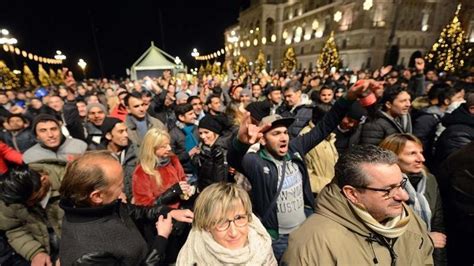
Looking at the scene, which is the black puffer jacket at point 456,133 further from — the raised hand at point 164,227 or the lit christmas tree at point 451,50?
the lit christmas tree at point 451,50

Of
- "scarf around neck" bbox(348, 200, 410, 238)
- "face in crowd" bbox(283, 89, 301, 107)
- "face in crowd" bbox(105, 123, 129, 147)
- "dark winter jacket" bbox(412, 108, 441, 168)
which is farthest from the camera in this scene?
"face in crowd" bbox(283, 89, 301, 107)

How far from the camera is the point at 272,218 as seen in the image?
291 cm

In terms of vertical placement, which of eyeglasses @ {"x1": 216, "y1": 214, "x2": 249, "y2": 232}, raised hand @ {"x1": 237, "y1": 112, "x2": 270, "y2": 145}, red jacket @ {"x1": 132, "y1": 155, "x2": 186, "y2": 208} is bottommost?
red jacket @ {"x1": 132, "y1": 155, "x2": 186, "y2": 208}

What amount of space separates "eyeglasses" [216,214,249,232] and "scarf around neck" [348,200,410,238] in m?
0.75

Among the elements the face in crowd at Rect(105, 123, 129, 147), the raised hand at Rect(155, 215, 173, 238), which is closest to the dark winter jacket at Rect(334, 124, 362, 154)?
the raised hand at Rect(155, 215, 173, 238)

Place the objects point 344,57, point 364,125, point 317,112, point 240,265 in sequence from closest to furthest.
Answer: point 240,265 < point 364,125 < point 317,112 < point 344,57

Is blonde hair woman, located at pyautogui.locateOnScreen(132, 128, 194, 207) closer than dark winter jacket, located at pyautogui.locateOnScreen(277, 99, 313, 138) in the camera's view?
Yes

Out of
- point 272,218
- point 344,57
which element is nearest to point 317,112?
point 272,218

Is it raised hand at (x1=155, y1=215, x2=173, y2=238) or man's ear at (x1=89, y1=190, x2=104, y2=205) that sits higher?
man's ear at (x1=89, y1=190, x2=104, y2=205)

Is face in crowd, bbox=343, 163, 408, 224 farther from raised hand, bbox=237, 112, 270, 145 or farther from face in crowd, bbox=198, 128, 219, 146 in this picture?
face in crowd, bbox=198, 128, 219, 146

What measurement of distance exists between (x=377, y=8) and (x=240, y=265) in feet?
165

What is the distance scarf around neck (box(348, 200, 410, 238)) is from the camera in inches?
72.2

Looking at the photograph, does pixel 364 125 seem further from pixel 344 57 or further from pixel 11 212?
pixel 344 57

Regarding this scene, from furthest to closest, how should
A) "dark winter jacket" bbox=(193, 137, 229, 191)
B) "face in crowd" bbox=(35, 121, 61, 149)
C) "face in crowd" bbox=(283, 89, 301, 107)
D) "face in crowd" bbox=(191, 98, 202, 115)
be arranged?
1. "face in crowd" bbox=(191, 98, 202, 115)
2. "face in crowd" bbox=(283, 89, 301, 107)
3. "face in crowd" bbox=(35, 121, 61, 149)
4. "dark winter jacket" bbox=(193, 137, 229, 191)
